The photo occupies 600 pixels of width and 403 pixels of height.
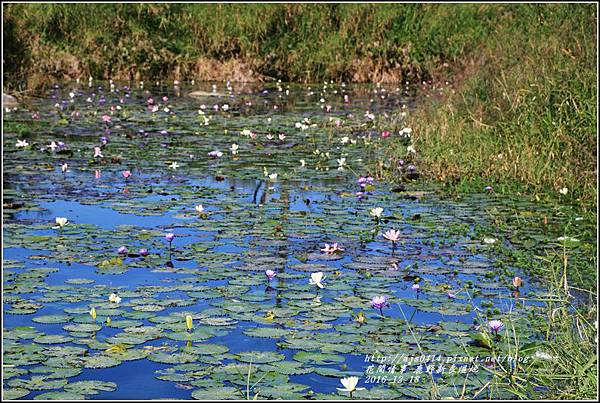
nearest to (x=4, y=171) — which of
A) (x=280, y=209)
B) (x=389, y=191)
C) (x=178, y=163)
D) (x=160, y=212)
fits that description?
(x=178, y=163)

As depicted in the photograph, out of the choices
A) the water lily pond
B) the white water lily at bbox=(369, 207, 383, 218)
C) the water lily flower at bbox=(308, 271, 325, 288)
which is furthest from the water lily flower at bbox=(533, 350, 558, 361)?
the white water lily at bbox=(369, 207, 383, 218)

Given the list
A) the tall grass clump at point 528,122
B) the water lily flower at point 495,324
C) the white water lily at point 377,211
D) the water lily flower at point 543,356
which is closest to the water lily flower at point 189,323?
the water lily flower at point 495,324

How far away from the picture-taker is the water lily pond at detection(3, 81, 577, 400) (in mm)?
3355

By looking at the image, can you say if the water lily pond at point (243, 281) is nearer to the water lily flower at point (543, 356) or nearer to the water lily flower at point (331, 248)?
the water lily flower at point (331, 248)

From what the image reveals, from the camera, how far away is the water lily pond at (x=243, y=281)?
336cm

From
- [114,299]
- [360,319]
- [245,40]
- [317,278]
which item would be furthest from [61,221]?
[245,40]

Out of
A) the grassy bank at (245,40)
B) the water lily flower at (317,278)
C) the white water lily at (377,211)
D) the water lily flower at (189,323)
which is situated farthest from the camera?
the grassy bank at (245,40)

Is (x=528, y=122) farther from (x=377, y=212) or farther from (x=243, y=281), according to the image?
(x=243, y=281)

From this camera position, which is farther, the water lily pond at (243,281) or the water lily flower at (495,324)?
the water lily flower at (495,324)

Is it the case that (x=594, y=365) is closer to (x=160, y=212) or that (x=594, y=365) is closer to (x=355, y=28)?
(x=160, y=212)

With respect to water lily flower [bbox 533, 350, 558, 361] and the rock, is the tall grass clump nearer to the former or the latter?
water lily flower [bbox 533, 350, 558, 361]

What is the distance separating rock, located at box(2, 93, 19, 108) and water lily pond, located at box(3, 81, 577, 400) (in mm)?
3607

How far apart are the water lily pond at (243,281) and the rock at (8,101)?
11.8 ft

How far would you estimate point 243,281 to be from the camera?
15.0 feet
